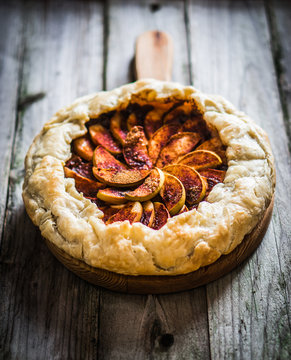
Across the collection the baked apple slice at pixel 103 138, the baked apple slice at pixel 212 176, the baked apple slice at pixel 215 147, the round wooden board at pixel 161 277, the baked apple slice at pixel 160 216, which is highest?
the baked apple slice at pixel 103 138

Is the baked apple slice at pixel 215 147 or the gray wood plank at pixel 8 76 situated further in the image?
the gray wood plank at pixel 8 76

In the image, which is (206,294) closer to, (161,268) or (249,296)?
(249,296)

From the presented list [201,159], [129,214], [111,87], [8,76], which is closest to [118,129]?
[201,159]

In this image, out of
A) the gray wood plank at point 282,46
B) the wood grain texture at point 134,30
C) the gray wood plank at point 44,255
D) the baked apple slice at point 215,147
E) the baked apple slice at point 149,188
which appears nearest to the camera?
the gray wood plank at point 44,255

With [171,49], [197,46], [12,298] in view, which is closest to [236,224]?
[12,298]

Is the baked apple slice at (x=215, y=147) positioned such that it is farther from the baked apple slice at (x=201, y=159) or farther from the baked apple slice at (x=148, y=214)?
the baked apple slice at (x=148, y=214)

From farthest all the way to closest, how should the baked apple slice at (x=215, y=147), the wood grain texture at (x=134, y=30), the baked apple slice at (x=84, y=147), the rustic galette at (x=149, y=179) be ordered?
the wood grain texture at (x=134, y=30), the baked apple slice at (x=84, y=147), the baked apple slice at (x=215, y=147), the rustic galette at (x=149, y=179)

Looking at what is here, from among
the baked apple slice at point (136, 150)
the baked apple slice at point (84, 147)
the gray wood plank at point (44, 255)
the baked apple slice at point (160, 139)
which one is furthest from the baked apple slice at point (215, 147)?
the gray wood plank at point (44, 255)

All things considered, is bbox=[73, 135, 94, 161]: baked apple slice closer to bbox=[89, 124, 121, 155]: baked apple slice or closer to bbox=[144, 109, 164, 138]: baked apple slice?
bbox=[89, 124, 121, 155]: baked apple slice

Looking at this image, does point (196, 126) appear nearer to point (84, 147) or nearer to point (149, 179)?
point (149, 179)
